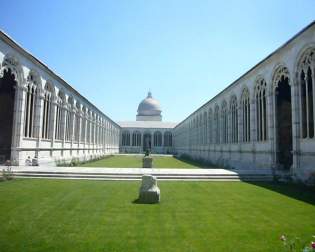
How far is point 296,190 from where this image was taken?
14.7 m

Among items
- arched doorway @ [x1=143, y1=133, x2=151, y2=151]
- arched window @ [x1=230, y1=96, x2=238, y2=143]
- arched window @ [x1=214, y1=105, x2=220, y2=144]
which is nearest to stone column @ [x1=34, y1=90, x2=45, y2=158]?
arched window @ [x1=230, y1=96, x2=238, y2=143]

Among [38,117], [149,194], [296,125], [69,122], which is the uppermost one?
[69,122]

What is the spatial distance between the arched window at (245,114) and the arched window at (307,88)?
8.75m

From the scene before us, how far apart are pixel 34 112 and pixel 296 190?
2047 centimetres

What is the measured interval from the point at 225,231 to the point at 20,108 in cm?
1878

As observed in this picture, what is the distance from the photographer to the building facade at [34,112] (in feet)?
70.8

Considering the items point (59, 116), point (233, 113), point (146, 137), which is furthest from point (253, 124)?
point (146, 137)

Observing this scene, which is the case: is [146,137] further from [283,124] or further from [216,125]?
[283,124]

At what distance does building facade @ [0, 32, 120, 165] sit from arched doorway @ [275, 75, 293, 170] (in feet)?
60.1

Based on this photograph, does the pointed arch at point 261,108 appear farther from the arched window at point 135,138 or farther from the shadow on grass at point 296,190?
the arched window at point 135,138

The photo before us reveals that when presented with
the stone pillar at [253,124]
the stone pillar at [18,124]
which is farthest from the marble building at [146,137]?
the stone pillar at [18,124]

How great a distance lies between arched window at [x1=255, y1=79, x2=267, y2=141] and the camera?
2358 cm

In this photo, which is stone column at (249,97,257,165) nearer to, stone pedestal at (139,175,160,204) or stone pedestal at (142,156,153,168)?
stone pedestal at (142,156,153,168)

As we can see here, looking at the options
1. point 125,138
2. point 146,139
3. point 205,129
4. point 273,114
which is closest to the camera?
point 273,114
